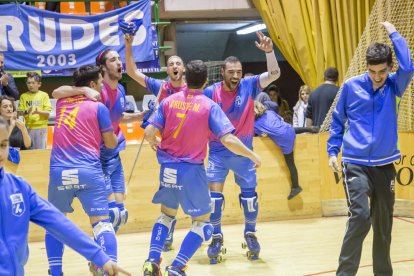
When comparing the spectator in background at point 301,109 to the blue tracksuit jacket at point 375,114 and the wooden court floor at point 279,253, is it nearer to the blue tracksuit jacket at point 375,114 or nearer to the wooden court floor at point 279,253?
the wooden court floor at point 279,253

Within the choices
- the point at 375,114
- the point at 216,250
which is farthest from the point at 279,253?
the point at 375,114

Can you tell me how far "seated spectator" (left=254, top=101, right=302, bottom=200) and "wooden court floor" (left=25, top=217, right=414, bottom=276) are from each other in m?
0.51

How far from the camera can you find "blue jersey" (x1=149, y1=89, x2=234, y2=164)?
5215mm

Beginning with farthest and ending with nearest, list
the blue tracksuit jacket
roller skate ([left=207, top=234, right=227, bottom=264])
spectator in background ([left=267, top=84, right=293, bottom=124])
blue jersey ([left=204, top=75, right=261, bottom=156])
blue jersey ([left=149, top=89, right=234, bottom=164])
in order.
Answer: spectator in background ([left=267, top=84, right=293, bottom=124]) < blue jersey ([left=204, top=75, right=261, bottom=156]) < roller skate ([left=207, top=234, right=227, bottom=264]) < blue jersey ([left=149, top=89, right=234, bottom=164]) < the blue tracksuit jacket

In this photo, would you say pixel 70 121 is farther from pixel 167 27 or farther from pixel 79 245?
pixel 167 27

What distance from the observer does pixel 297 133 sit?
913cm

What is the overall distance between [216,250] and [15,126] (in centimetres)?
311

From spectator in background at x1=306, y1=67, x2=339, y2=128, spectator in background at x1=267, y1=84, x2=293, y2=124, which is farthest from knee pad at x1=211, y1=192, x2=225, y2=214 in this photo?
spectator in background at x1=267, y1=84, x2=293, y2=124

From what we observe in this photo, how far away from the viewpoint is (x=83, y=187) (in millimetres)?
5066

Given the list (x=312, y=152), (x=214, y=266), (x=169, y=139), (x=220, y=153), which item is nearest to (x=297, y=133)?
(x=312, y=152)

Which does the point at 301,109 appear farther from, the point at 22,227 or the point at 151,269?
the point at 22,227

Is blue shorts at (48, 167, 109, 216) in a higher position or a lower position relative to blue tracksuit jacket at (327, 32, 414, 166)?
lower

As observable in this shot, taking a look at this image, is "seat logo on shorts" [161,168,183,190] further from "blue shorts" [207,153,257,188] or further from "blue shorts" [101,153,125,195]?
"blue shorts" [207,153,257,188]

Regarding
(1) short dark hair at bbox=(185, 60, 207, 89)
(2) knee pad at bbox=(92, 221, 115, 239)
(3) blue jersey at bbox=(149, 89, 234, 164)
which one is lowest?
(2) knee pad at bbox=(92, 221, 115, 239)
